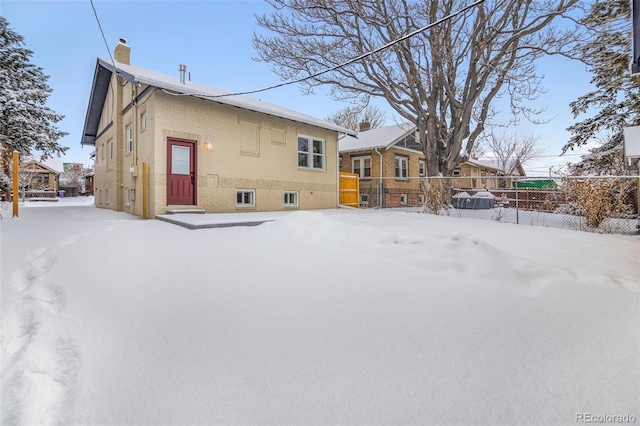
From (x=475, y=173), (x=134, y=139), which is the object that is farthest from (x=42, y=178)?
(x=475, y=173)

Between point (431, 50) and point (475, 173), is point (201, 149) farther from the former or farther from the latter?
point (475, 173)

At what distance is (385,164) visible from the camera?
17547 mm

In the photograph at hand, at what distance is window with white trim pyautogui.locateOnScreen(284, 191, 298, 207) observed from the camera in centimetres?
1162

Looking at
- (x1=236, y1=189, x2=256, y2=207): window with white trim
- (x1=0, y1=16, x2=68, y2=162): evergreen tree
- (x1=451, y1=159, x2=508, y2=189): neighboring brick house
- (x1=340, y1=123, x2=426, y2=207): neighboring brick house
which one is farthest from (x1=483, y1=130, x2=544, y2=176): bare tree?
(x1=0, y1=16, x2=68, y2=162): evergreen tree

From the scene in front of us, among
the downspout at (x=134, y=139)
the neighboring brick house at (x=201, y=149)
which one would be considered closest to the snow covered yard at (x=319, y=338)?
the neighboring brick house at (x=201, y=149)

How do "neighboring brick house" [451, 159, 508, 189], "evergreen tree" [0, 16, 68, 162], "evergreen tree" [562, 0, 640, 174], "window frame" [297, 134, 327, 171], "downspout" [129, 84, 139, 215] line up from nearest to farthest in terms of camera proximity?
"evergreen tree" [562, 0, 640, 174] < "downspout" [129, 84, 139, 215] < "window frame" [297, 134, 327, 171] < "evergreen tree" [0, 16, 68, 162] < "neighboring brick house" [451, 159, 508, 189]

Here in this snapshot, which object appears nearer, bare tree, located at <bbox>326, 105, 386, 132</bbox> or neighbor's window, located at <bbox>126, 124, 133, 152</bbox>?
neighbor's window, located at <bbox>126, 124, 133, 152</bbox>

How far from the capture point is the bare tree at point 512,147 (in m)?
26.9

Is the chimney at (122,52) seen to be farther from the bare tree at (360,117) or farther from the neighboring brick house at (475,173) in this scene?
the neighboring brick house at (475,173)

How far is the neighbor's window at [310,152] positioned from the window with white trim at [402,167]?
7.17m

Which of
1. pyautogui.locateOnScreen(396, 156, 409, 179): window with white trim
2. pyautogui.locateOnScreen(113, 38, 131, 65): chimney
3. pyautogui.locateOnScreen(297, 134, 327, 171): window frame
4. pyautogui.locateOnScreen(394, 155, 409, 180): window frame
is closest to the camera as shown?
pyautogui.locateOnScreen(113, 38, 131, 65): chimney

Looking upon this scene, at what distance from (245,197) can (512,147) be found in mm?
26970

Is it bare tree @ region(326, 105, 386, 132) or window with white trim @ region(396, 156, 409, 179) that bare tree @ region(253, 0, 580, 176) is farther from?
bare tree @ region(326, 105, 386, 132)

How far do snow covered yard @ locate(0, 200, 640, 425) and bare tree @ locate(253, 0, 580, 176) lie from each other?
903cm
